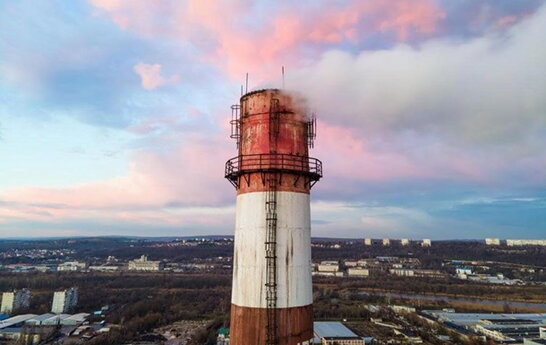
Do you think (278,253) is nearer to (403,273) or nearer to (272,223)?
(272,223)

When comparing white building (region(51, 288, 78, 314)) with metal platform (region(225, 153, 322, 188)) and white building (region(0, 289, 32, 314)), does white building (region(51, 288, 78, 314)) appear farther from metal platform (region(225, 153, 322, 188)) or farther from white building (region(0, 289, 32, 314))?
metal platform (region(225, 153, 322, 188))

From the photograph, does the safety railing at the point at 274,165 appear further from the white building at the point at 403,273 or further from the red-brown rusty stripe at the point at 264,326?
the white building at the point at 403,273

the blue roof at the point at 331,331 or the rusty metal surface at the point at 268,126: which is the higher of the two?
the rusty metal surface at the point at 268,126

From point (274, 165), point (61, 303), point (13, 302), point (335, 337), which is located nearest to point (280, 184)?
point (274, 165)

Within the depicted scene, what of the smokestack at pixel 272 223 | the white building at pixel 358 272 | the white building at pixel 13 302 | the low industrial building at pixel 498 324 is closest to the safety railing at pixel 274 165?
the smokestack at pixel 272 223

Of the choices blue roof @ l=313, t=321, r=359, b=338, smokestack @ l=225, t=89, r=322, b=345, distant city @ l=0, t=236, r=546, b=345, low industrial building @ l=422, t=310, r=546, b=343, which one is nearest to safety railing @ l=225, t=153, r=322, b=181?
smokestack @ l=225, t=89, r=322, b=345

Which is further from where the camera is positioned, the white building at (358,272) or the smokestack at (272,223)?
the white building at (358,272)
